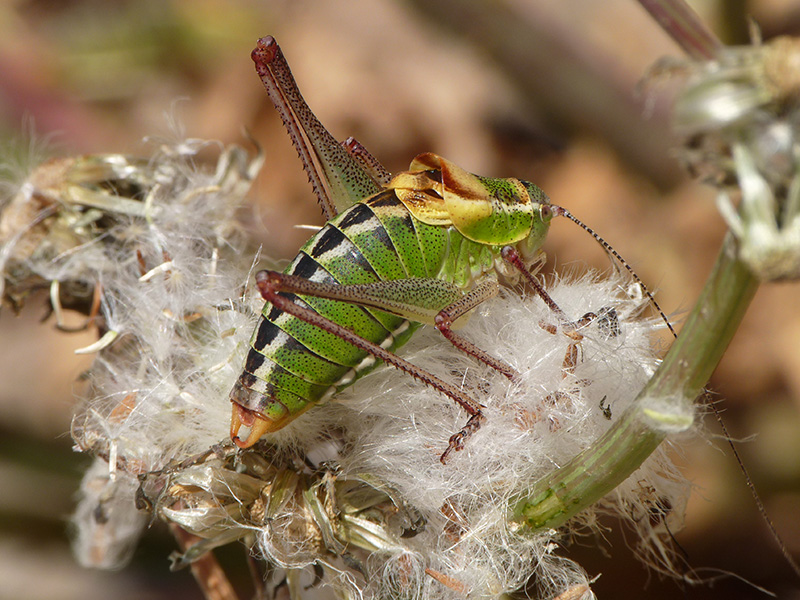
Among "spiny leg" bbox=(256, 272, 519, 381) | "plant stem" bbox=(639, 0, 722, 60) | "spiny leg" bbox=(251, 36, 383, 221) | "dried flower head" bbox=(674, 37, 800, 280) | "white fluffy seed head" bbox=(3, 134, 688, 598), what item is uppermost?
"plant stem" bbox=(639, 0, 722, 60)

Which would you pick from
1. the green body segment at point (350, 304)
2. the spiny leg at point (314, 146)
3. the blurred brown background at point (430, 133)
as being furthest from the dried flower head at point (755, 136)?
the blurred brown background at point (430, 133)

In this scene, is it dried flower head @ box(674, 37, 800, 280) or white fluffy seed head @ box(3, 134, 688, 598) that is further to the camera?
white fluffy seed head @ box(3, 134, 688, 598)

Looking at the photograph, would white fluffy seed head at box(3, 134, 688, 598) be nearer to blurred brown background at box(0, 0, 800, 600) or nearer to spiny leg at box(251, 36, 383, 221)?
spiny leg at box(251, 36, 383, 221)

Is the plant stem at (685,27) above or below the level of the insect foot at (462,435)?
above

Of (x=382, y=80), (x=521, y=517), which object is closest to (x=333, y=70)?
(x=382, y=80)

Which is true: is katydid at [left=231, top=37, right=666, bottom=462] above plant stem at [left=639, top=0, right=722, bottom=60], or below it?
below

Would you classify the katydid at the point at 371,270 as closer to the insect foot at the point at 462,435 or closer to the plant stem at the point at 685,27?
the insect foot at the point at 462,435

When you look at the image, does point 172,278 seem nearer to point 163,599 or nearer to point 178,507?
point 178,507

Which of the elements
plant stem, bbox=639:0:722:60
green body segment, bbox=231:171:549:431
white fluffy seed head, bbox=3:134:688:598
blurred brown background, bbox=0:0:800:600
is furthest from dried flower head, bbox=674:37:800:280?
blurred brown background, bbox=0:0:800:600
